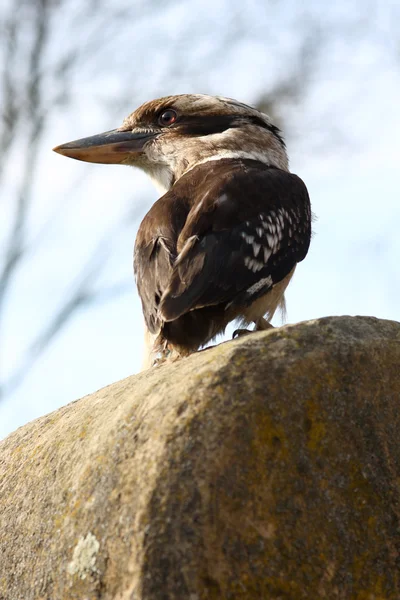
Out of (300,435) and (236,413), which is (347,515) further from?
(236,413)

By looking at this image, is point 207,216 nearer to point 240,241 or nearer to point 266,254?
point 240,241

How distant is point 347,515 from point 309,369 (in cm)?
47

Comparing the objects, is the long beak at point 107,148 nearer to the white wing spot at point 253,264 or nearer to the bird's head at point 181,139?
the bird's head at point 181,139

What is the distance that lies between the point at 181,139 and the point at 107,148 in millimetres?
487

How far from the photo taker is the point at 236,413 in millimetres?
2732

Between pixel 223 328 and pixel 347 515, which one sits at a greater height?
pixel 223 328

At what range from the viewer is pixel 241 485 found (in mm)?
2635

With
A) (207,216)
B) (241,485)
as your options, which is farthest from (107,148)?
(241,485)

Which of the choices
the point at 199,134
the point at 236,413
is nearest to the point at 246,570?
the point at 236,413

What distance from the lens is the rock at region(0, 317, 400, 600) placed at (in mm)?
2557

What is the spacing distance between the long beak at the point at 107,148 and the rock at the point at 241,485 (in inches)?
115

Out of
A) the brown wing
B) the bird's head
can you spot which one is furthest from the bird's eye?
the brown wing

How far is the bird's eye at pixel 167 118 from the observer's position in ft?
19.2

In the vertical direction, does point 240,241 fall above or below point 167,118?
Answer: below
